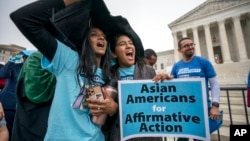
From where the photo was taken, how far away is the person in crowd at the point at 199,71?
2.44 m

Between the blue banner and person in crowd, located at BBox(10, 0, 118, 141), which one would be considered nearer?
person in crowd, located at BBox(10, 0, 118, 141)

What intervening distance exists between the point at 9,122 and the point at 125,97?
203 centimetres

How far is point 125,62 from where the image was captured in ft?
5.45

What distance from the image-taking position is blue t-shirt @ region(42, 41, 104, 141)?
1094 mm

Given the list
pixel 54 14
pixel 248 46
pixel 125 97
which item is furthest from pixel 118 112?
pixel 248 46

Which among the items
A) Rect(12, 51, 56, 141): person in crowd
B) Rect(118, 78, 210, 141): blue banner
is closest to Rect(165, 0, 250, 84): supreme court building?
Rect(118, 78, 210, 141): blue banner

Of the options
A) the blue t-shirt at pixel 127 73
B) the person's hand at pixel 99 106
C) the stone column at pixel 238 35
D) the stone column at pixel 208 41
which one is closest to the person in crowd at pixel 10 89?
the blue t-shirt at pixel 127 73

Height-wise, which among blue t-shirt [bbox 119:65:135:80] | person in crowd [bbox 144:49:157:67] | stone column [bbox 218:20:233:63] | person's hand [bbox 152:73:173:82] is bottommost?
person's hand [bbox 152:73:173:82]

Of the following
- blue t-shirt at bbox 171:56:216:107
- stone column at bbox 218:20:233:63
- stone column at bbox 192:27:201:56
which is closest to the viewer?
blue t-shirt at bbox 171:56:216:107

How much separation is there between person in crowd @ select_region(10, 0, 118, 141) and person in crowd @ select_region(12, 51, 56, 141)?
17 centimetres

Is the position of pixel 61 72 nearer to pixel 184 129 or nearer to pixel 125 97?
pixel 125 97

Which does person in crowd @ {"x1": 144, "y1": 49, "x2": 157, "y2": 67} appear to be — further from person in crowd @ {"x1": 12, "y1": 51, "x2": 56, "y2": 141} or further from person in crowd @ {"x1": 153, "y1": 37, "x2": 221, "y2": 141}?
person in crowd @ {"x1": 12, "y1": 51, "x2": 56, "y2": 141}

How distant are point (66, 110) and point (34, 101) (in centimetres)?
41

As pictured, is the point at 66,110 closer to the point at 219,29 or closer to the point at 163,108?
the point at 163,108
